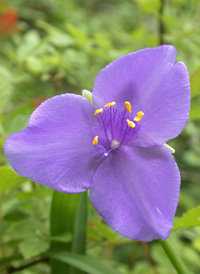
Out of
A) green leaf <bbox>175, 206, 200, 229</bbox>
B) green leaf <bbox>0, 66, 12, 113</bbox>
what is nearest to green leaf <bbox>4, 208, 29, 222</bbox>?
green leaf <bbox>0, 66, 12, 113</bbox>

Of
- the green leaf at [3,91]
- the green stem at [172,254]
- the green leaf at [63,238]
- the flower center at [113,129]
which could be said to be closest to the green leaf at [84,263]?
the green leaf at [63,238]

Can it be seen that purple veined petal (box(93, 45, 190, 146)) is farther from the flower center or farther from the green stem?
the green stem

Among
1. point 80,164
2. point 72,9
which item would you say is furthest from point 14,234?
point 72,9

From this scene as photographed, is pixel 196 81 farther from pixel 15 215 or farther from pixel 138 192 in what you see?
pixel 15 215

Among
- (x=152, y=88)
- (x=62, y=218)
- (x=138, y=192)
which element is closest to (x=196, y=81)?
(x=152, y=88)

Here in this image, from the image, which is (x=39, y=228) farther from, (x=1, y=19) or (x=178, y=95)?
(x=1, y=19)

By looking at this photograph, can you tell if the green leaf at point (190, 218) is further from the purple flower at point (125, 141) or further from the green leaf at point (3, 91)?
the green leaf at point (3, 91)
